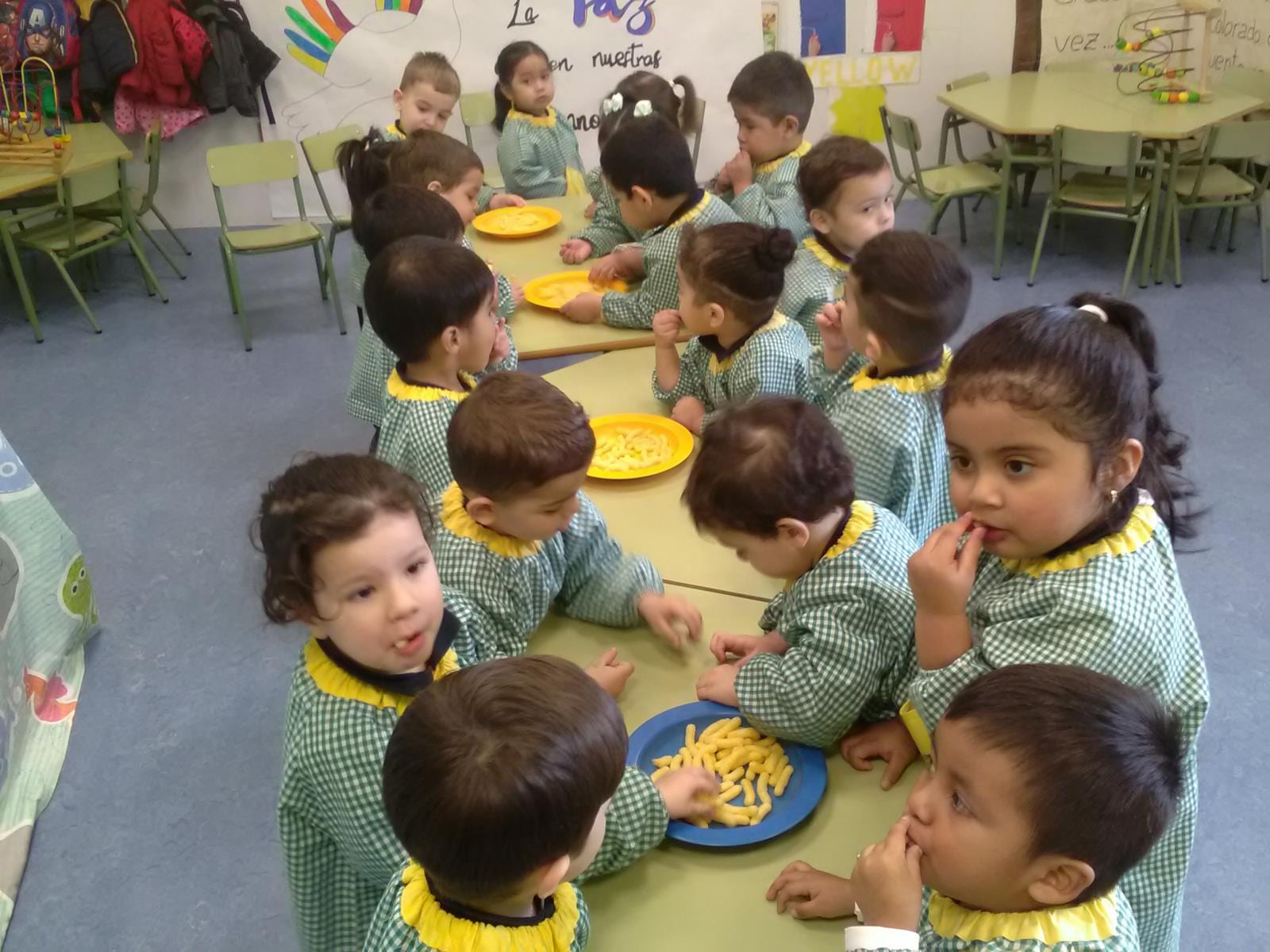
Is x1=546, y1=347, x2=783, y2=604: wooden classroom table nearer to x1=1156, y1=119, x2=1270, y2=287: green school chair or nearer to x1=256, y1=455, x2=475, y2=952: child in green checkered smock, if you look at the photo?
x1=256, y1=455, x2=475, y2=952: child in green checkered smock

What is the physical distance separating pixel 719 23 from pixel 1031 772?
632cm

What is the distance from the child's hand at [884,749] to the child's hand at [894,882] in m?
0.34

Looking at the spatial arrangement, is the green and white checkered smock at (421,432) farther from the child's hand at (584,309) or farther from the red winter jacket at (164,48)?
the red winter jacket at (164,48)

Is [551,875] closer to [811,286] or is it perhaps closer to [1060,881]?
[1060,881]

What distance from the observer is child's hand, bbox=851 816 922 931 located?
109 cm

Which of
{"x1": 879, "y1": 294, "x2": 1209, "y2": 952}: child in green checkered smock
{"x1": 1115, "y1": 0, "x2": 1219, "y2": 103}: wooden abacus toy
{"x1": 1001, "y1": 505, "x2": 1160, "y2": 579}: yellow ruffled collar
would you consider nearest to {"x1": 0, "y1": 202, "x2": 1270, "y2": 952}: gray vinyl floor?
{"x1": 879, "y1": 294, "x2": 1209, "y2": 952}: child in green checkered smock

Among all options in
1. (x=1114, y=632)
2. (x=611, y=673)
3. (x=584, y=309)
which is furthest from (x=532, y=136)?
(x=1114, y=632)

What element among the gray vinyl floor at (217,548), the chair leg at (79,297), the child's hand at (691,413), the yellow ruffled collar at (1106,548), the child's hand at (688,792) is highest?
the yellow ruffled collar at (1106,548)

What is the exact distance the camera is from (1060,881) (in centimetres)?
103

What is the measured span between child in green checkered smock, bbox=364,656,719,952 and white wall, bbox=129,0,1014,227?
19.7 feet

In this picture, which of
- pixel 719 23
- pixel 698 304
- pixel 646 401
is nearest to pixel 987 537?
pixel 698 304

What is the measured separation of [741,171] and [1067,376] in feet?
9.33

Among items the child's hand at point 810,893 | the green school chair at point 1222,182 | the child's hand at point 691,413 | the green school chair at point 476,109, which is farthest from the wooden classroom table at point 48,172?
the green school chair at point 1222,182

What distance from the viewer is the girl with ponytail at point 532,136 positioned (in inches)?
177
